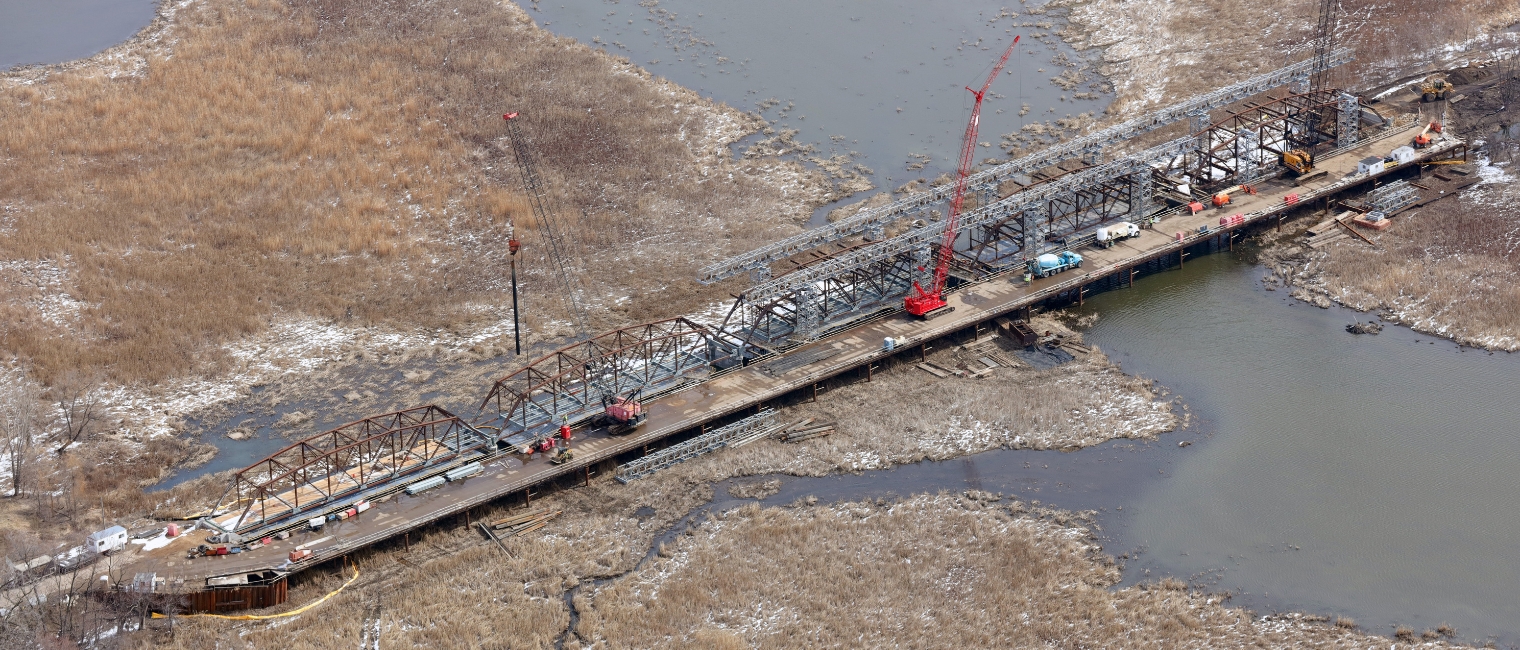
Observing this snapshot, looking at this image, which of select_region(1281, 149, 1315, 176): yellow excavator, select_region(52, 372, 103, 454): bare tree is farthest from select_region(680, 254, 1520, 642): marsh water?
select_region(52, 372, 103, 454): bare tree

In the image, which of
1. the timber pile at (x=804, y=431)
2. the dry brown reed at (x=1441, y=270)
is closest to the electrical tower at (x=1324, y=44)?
the dry brown reed at (x=1441, y=270)

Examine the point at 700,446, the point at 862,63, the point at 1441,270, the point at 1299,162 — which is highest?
the point at 862,63

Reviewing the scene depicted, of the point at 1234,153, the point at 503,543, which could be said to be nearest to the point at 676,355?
the point at 503,543

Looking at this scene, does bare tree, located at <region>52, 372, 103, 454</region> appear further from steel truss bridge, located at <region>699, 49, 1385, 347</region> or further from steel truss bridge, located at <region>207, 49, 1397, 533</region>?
steel truss bridge, located at <region>699, 49, 1385, 347</region>

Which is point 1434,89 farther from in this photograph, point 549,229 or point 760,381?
point 549,229

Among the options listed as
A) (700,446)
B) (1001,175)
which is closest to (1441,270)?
(1001,175)

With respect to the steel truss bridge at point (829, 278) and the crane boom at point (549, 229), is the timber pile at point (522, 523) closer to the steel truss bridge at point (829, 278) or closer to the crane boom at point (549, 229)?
the steel truss bridge at point (829, 278)
